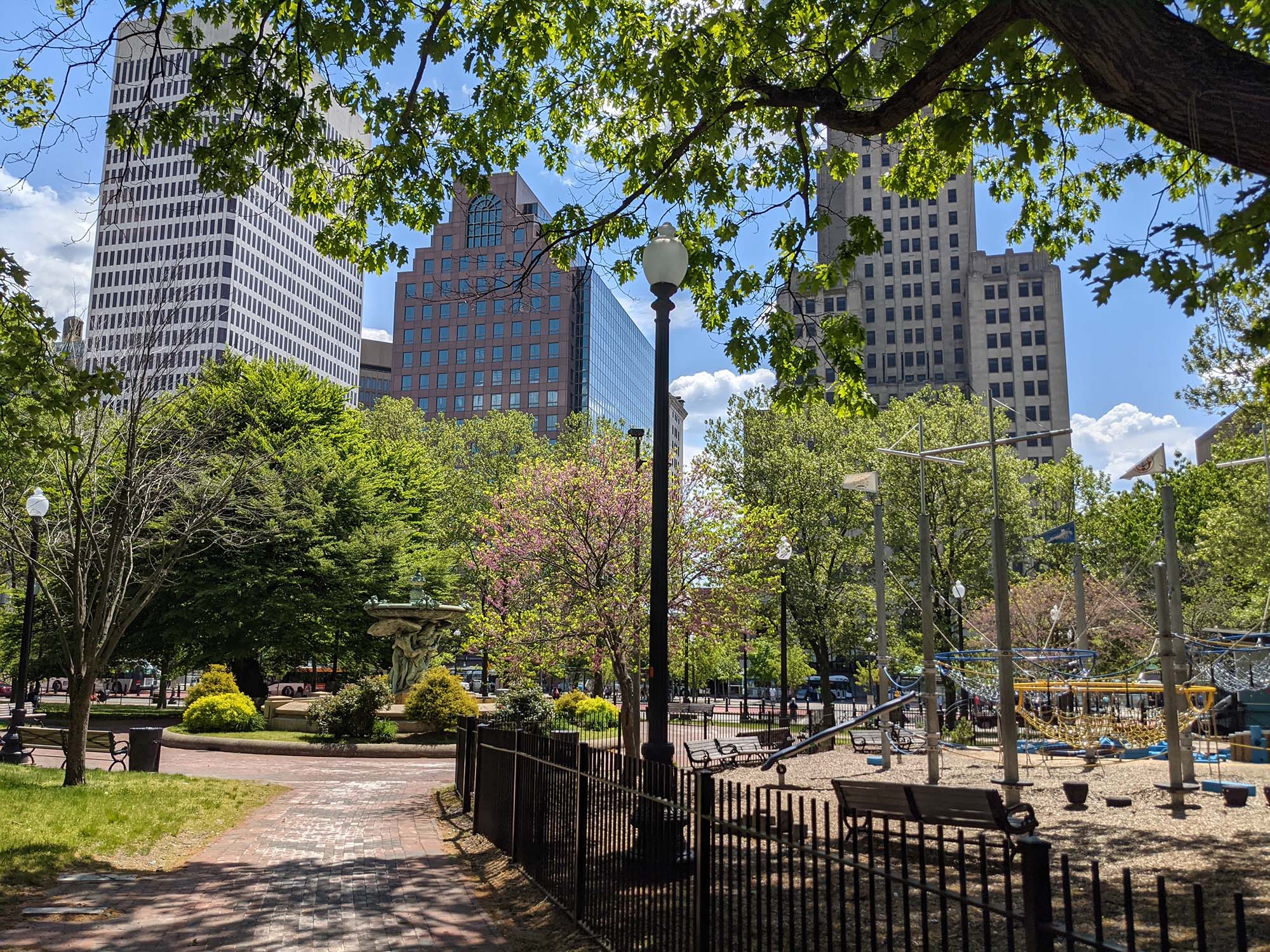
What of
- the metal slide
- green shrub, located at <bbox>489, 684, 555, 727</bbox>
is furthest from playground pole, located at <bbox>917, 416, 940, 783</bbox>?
green shrub, located at <bbox>489, 684, 555, 727</bbox>

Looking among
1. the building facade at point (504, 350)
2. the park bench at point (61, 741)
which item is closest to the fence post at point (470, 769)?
the park bench at point (61, 741)

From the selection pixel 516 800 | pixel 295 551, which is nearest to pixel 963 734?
pixel 516 800

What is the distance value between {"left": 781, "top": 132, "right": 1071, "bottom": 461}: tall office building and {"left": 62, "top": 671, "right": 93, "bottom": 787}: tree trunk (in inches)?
3679

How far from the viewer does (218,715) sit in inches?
1005

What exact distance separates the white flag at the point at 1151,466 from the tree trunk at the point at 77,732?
1637cm

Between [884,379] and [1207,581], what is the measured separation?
73.1 metres

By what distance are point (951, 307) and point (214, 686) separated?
101225 mm

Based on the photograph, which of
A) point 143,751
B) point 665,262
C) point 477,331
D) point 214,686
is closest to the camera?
point 665,262

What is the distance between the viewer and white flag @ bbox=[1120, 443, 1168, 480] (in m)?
14.8

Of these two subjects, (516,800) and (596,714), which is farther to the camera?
(596,714)

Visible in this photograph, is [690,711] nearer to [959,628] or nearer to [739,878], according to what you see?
[959,628]

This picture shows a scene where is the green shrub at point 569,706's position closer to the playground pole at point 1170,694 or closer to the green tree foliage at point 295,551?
the green tree foliage at point 295,551

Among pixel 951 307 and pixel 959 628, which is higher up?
pixel 951 307

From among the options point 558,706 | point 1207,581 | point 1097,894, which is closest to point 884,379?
point 1207,581
